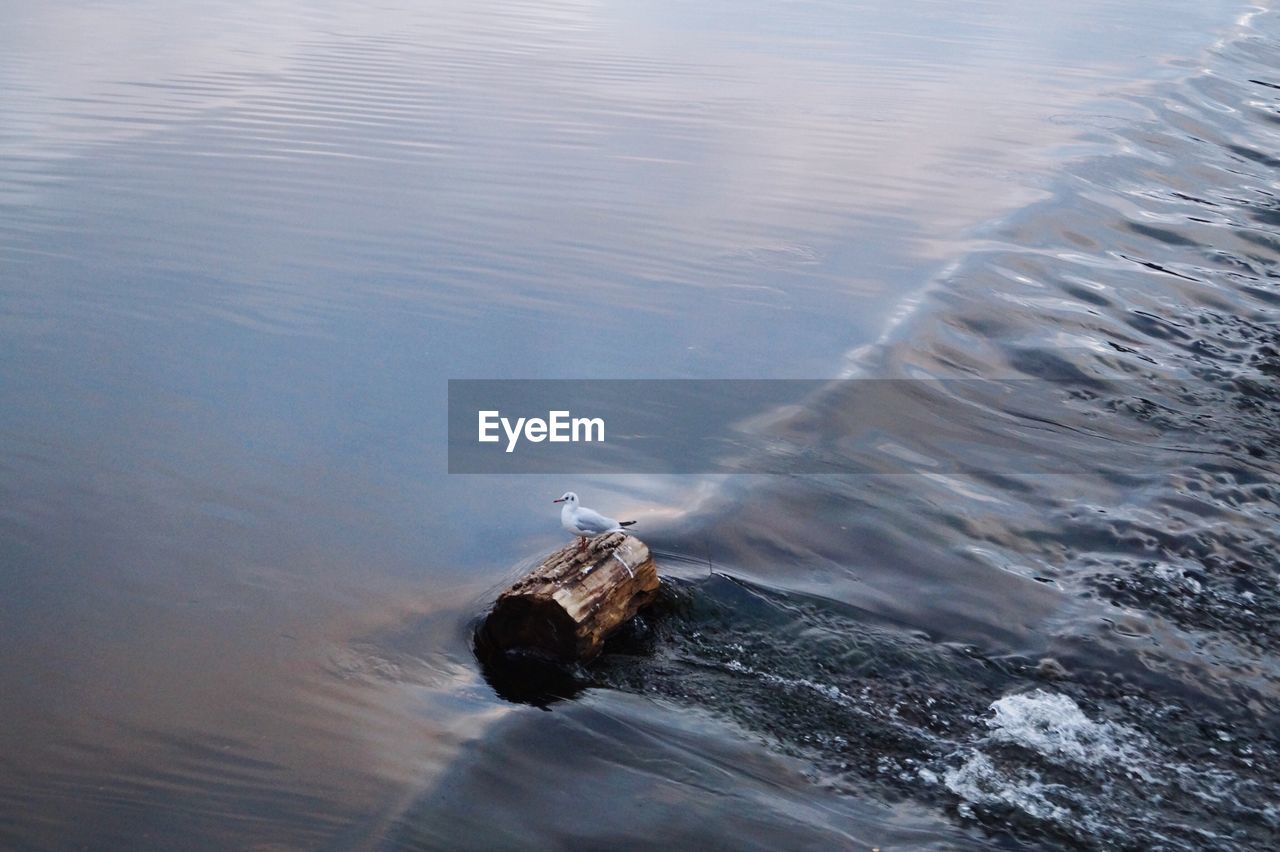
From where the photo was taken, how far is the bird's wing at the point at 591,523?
308 inches

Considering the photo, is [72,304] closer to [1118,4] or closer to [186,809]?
[186,809]

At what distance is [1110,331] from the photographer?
13086 mm

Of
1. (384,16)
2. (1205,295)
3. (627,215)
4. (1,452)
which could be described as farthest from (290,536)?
(384,16)

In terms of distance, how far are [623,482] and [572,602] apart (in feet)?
8.50

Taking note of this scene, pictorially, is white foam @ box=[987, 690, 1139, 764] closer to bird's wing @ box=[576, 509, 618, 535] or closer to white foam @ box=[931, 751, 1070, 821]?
white foam @ box=[931, 751, 1070, 821]

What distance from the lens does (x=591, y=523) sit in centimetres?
785

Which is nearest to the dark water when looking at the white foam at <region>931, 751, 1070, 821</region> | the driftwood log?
the white foam at <region>931, 751, 1070, 821</region>

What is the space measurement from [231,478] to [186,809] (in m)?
3.77

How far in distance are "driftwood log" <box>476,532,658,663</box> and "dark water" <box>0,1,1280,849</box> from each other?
0.26m

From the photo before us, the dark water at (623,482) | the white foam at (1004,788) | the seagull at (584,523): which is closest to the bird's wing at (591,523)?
the seagull at (584,523)

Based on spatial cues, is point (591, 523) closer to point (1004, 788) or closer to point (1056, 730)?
point (1004, 788)

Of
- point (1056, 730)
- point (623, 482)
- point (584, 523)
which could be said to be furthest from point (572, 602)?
point (1056, 730)

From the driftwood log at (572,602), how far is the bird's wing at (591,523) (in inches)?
2.5

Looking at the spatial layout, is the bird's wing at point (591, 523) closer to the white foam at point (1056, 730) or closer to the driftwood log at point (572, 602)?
the driftwood log at point (572, 602)
